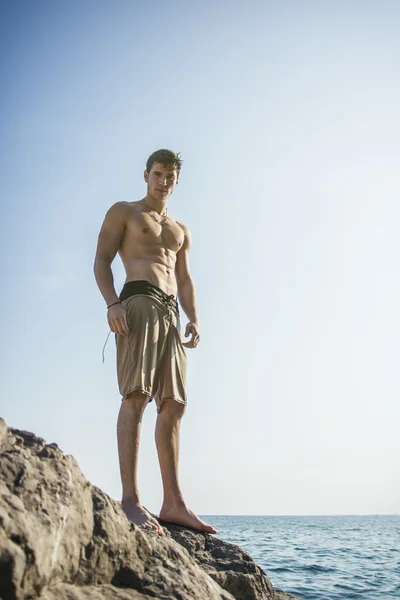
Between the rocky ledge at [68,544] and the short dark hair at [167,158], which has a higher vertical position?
the short dark hair at [167,158]

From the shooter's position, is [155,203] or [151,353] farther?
[155,203]

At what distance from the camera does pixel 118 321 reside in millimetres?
4551

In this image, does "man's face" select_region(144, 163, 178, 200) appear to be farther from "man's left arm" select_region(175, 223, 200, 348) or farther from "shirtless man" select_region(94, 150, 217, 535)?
"man's left arm" select_region(175, 223, 200, 348)

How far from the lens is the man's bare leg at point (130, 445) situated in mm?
4172

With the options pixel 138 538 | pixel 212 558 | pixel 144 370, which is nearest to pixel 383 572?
pixel 212 558

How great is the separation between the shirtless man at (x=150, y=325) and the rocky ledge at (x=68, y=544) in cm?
110

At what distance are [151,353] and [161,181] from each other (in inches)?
66.8

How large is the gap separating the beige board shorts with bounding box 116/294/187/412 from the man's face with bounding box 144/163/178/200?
3.73 feet

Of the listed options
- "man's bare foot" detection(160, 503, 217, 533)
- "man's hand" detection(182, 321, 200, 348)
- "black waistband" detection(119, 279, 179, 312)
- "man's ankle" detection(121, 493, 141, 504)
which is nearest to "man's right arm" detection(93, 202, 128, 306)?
"black waistband" detection(119, 279, 179, 312)

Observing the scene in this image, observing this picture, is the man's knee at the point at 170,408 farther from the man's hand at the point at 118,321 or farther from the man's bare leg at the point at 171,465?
the man's hand at the point at 118,321

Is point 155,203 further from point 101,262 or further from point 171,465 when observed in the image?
point 171,465

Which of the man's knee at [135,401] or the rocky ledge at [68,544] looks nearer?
the rocky ledge at [68,544]

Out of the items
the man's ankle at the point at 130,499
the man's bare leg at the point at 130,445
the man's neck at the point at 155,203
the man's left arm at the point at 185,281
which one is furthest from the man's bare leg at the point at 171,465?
the man's neck at the point at 155,203

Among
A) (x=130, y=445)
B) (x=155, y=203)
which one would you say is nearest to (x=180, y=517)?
(x=130, y=445)
